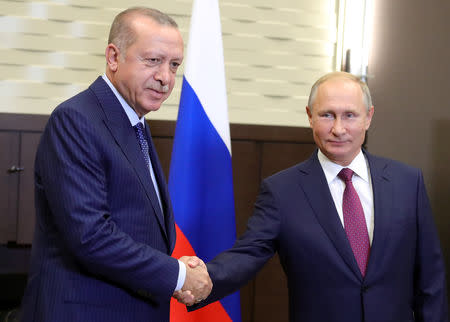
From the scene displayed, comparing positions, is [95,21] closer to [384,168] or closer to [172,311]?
[172,311]

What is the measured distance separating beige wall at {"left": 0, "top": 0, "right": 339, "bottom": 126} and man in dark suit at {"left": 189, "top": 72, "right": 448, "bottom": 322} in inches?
70.1

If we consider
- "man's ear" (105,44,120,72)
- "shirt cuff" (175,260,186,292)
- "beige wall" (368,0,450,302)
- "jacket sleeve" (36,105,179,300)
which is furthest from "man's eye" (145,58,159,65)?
"beige wall" (368,0,450,302)

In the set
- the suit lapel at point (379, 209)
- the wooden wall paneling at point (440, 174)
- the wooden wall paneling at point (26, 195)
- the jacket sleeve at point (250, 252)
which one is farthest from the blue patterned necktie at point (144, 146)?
the wooden wall paneling at point (440, 174)

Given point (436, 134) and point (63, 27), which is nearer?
point (63, 27)

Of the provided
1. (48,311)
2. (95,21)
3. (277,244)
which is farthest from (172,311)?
(95,21)

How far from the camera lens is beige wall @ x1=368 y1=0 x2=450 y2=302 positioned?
14.8 feet

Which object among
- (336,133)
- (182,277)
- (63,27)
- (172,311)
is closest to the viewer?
(182,277)

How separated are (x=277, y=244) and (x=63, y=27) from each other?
231cm

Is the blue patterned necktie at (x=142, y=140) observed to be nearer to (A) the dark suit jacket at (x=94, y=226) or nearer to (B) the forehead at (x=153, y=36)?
(A) the dark suit jacket at (x=94, y=226)

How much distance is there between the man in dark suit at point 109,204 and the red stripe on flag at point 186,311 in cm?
95

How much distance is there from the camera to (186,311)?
3.11 m

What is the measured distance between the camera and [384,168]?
104 inches

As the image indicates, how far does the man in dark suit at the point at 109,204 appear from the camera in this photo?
1893 millimetres

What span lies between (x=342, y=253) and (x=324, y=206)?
0.22 meters
